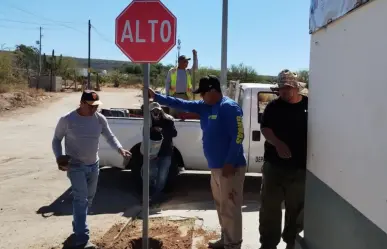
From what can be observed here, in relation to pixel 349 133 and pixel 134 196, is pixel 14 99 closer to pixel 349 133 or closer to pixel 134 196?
pixel 134 196

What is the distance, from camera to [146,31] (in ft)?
14.0

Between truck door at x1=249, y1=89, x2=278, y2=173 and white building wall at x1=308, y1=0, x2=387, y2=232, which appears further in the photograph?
truck door at x1=249, y1=89, x2=278, y2=173

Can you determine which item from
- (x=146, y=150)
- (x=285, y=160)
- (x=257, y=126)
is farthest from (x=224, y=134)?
(x=257, y=126)

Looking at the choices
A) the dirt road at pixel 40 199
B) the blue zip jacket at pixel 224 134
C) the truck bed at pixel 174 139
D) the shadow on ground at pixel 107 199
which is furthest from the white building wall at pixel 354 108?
the truck bed at pixel 174 139

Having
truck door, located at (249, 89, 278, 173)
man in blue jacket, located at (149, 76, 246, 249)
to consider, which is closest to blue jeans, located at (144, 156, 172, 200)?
truck door, located at (249, 89, 278, 173)

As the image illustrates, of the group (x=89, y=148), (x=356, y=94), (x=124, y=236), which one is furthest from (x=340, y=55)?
(x=124, y=236)

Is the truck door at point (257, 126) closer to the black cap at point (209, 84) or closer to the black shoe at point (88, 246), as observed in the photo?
the black cap at point (209, 84)

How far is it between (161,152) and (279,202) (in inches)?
118

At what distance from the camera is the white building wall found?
1830 millimetres

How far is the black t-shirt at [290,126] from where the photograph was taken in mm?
4344

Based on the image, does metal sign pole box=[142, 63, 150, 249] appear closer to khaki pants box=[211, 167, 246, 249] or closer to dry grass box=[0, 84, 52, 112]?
khaki pants box=[211, 167, 246, 249]

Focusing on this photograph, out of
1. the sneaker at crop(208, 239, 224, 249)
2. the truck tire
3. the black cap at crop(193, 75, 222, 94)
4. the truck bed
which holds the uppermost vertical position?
the black cap at crop(193, 75, 222, 94)

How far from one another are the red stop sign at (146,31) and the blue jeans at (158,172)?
3.21m

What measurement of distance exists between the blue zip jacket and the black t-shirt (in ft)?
0.98
